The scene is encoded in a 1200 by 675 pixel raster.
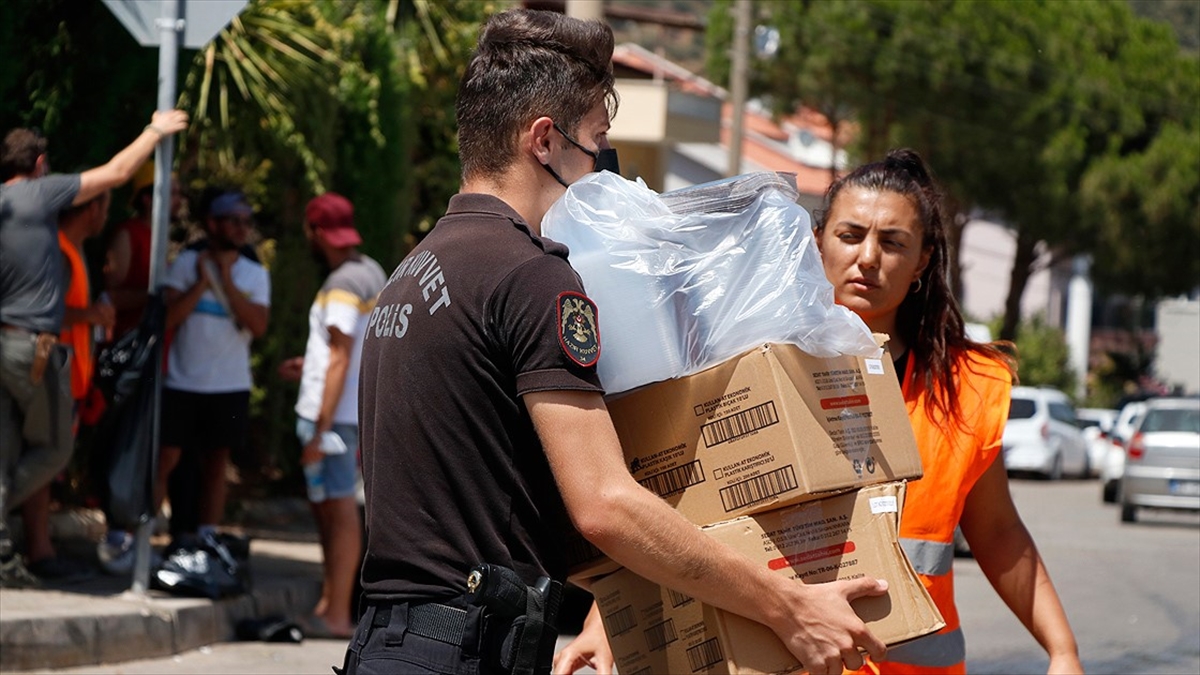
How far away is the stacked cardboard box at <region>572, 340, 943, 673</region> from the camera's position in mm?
2553

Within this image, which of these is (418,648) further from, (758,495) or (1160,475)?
(1160,475)

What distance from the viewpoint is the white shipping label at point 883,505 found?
2.64m

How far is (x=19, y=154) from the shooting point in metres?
6.97

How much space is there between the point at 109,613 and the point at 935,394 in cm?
437

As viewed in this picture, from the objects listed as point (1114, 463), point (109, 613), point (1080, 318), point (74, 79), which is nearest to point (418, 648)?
point (109, 613)

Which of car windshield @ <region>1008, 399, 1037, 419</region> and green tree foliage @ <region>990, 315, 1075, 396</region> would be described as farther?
green tree foliage @ <region>990, 315, 1075, 396</region>

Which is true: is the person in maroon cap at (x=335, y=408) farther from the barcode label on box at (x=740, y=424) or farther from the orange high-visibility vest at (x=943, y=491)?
the barcode label on box at (x=740, y=424)

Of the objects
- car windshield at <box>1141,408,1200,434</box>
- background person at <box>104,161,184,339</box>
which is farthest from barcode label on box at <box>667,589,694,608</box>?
car windshield at <box>1141,408,1200,434</box>

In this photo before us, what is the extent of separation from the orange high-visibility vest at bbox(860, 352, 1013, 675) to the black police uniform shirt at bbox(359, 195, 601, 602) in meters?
1.07

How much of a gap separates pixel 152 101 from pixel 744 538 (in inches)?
272

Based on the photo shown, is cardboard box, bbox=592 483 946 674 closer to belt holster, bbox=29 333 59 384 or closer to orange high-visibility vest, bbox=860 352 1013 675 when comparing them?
orange high-visibility vest, bbox=860 352 1013 675

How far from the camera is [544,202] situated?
8.46 feet

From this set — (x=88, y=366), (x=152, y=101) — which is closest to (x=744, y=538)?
(x=88, y=366)

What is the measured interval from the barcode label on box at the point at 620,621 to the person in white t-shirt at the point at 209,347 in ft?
17.7
